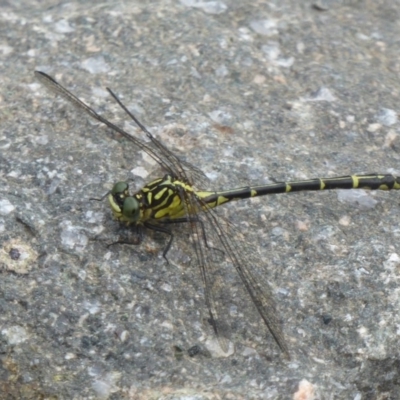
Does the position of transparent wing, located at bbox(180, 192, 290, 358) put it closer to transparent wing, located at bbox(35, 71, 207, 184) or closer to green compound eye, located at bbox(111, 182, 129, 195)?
transparent wing, located at bbox(35, 71, 207, 184)

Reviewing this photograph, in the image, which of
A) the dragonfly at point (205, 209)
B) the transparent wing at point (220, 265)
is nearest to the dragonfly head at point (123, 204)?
the dragonfly at point (205, 209)

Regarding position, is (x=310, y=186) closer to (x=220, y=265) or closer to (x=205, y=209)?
(x=205, y=209)

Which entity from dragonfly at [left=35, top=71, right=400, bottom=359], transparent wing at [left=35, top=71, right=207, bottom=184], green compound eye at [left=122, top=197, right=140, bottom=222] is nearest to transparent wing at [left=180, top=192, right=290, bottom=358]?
dragonfly at [left=35, top=71, right=400, bottom=359]

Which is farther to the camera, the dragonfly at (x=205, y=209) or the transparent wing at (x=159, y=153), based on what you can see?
the transparent wing at (x=159, y=153)

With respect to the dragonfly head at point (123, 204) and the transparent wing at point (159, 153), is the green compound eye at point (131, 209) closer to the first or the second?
the dragonfly head at point (123, 204)

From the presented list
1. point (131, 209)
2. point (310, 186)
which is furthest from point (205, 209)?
point (310, 186)

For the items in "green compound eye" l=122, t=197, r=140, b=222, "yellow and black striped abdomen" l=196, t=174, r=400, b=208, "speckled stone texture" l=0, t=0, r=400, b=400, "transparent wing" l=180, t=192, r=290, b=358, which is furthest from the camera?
"yellow and black striped abdomen" l=196, t=174, r=400, b=208
